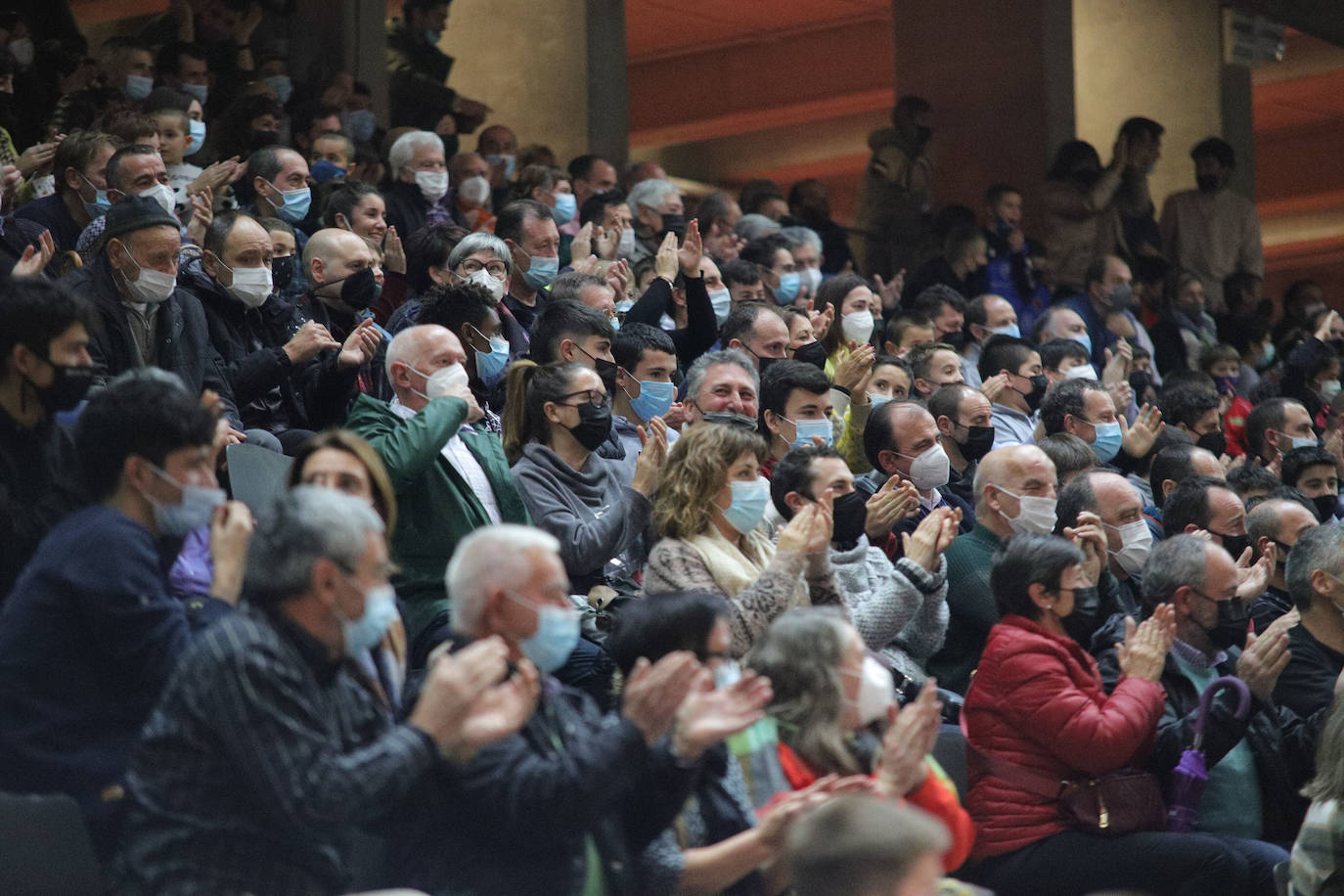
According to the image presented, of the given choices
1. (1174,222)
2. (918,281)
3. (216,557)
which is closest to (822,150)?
(1174,222)

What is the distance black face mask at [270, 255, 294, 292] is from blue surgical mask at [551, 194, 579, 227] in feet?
7.42

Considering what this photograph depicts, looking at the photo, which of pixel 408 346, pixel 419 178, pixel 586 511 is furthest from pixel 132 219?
pixel 419 178

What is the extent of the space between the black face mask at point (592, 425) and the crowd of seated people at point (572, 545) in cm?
1

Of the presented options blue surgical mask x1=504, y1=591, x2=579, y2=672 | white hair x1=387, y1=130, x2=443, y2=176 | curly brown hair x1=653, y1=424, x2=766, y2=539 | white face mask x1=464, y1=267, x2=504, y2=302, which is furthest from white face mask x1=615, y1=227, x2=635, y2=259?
blue surgical mask x1=504, y1=591, x2=579, y2=672

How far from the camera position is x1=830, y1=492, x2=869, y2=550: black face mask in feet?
17.2

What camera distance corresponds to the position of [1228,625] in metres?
5.23

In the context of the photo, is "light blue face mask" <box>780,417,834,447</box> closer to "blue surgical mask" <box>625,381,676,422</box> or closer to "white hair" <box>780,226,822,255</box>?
"blue surgical mask" <box>625,381,676,422</box>

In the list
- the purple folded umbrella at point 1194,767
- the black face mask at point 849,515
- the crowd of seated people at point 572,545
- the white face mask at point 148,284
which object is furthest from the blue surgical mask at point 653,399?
the purple folded umbrella at point 1194,767

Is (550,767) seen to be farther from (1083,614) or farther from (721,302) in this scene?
(721,302)

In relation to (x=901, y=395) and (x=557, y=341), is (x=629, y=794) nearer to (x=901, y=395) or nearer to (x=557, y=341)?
(x=557, y=341)

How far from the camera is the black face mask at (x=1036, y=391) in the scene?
7977 mm

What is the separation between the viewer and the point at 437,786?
3.18 m

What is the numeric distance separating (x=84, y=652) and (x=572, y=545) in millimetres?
1801

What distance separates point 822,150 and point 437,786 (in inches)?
650
